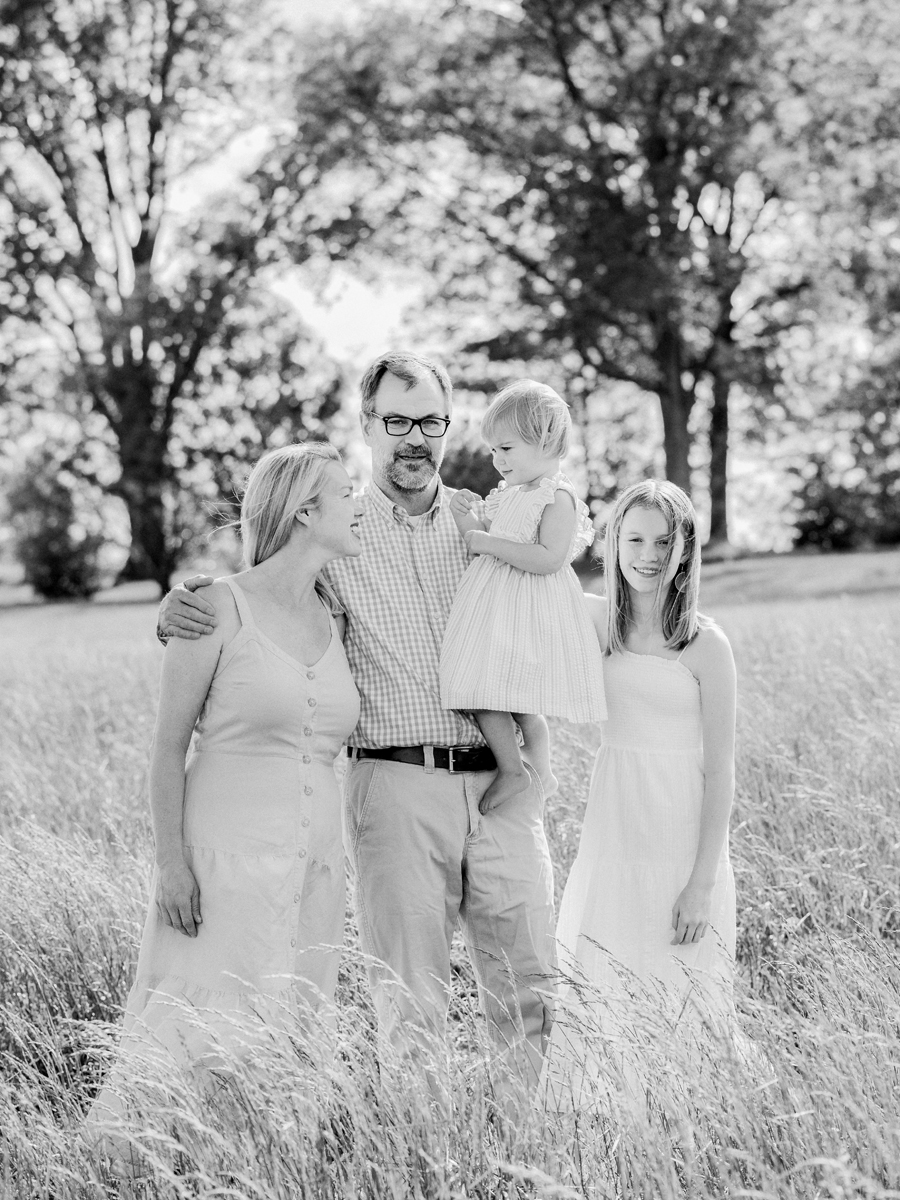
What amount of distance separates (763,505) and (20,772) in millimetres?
28158

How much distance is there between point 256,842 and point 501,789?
73 centimetres

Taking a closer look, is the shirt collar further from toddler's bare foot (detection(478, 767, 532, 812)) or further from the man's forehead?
toddler's bare foot (detection(478, 767, 532, 812))

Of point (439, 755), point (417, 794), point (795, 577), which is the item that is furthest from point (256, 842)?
point (795, 577)

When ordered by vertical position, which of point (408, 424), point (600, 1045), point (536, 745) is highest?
point (408, 424)

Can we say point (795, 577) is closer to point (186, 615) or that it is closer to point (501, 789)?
point (501, 789)

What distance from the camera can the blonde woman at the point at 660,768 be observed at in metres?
3.66

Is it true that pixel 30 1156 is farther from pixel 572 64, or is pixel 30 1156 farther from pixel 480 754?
pixel 572 64

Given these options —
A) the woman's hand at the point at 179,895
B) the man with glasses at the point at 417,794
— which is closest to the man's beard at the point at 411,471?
the man with glasses at the point at 417,794

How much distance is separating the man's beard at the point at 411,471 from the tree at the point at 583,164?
66.1 feet

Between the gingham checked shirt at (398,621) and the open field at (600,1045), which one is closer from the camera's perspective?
the open field at (600,1045)

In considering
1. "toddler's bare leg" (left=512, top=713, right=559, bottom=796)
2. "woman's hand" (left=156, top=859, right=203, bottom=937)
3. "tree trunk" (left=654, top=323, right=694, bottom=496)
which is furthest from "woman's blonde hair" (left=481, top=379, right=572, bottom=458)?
"tree trunk" (left=654, top=323, right=694, bottom=496)

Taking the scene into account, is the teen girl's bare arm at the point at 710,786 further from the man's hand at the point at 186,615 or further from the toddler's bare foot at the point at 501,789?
the man's hand at the point at 186,615

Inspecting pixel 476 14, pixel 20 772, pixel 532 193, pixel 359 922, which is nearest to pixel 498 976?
pixel 359 922

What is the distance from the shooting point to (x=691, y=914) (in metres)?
3.61
